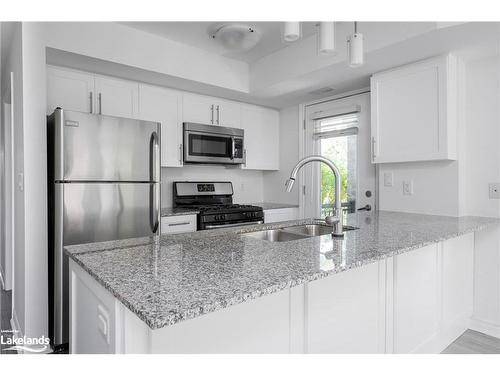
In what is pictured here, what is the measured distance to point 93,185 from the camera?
7.61ft

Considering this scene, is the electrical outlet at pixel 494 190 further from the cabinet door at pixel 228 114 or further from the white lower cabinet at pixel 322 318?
the cabinet door at pixel 228 114

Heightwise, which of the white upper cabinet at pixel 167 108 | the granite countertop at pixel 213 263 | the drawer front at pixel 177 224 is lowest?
the drawer front at pixel 177 224

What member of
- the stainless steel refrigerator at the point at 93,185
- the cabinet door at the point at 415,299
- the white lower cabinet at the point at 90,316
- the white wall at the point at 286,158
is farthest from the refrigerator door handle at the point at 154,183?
the white wall at the point at 286,158

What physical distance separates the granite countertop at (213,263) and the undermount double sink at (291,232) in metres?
0.14

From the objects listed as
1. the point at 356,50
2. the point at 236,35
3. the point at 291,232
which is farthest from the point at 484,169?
the point at 236,35

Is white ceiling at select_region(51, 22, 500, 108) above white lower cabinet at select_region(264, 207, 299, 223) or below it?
above

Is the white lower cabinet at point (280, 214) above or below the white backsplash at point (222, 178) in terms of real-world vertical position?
below

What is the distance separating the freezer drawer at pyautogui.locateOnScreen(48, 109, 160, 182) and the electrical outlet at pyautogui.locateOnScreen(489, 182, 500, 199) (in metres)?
2.50

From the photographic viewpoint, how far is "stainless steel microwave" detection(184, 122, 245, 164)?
3.33m

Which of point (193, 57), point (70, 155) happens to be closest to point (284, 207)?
point (193, 57)

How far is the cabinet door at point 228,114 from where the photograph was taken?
3625mm

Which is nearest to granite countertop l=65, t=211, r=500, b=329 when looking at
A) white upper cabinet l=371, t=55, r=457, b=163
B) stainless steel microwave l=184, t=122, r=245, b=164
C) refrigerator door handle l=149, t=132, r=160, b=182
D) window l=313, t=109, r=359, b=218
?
white upper cabinet l=371, t=55, r=457, b=163

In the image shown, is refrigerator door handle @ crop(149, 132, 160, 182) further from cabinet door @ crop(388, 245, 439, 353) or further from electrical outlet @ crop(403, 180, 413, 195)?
electrical outlet @ crop(403, 180, 413, 195)
